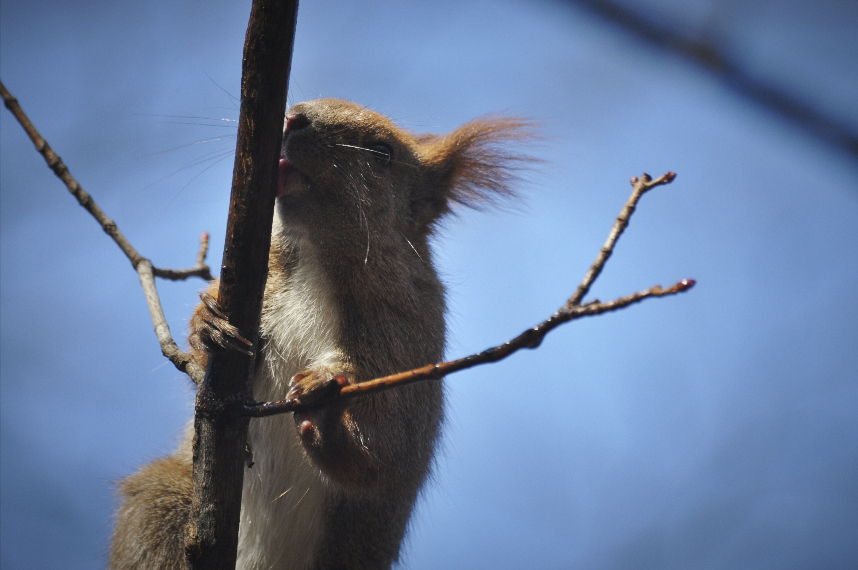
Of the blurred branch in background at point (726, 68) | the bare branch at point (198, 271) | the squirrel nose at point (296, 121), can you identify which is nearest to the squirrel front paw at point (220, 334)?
the squirrel nose at point (296, 121)

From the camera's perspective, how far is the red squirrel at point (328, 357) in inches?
84.9

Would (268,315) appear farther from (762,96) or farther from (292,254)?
(762,96)

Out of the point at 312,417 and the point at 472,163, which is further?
the point at 472,163

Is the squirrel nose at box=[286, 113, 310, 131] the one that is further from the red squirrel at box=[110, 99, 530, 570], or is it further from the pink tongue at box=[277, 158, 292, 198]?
the pink tongue at box=[277, 158, 292, 198]

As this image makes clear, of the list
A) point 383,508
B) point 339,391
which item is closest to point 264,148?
point 339,391

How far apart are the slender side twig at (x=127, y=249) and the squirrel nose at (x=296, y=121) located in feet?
2.52

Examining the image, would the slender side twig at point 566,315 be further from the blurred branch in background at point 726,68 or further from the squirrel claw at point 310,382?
the blurred branch in background at point 726,68

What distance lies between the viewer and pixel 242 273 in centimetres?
153

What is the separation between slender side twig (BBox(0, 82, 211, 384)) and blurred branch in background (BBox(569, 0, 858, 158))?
215cm

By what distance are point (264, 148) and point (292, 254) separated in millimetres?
955

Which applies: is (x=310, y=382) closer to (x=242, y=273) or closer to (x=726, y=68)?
(x=242, y=273)

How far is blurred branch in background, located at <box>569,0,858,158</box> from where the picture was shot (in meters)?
2.67

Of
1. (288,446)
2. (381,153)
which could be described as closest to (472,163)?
(381,153)

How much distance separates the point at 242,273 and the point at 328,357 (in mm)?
661
